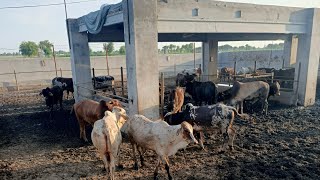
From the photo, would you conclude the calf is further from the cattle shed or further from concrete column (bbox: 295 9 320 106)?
concrete column (bbox: 295 9 320 106)

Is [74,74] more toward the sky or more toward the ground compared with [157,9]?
more toward the ground

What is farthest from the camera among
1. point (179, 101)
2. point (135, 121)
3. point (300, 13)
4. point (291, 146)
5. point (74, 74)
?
point (74, 74)

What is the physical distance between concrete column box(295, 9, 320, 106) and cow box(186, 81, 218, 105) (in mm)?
4160

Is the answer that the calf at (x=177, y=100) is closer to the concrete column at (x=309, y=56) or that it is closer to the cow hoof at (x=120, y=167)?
the cow hoof at (x=120, y=167)

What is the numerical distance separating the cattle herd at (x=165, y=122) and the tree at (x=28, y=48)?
1711 inches

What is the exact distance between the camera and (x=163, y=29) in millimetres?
7648

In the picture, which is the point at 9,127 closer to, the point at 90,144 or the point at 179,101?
the point at 90,144

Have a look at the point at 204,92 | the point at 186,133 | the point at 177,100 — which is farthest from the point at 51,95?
the point at 186,133

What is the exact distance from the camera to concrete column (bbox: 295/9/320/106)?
10.9 metres

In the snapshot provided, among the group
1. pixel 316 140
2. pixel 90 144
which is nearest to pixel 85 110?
pixel 90 144

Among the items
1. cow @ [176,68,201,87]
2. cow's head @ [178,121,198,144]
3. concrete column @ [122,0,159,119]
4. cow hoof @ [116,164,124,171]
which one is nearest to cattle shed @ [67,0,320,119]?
concrete column @ [122,0,159,119]

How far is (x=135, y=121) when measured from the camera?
19.0ft

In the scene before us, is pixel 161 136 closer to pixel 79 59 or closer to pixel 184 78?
pixel 79 59

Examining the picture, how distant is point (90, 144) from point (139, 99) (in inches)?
82.7
